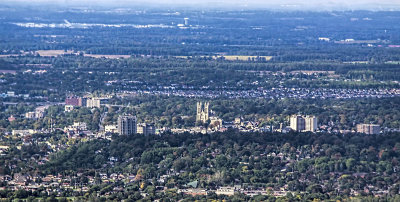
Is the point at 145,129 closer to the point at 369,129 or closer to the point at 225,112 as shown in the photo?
the point at 225,112

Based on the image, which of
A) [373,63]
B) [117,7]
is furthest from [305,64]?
[117,7]

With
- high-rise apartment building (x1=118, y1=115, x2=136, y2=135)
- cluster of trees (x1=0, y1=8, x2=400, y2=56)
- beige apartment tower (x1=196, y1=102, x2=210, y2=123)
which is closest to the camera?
high-rise apartment building (x1=118, y1=115, x2=136, y2=135)

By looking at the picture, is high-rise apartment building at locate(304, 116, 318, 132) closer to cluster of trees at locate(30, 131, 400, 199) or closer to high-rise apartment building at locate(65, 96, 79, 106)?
cluster of trees at locate(30, 131, 400, 199)

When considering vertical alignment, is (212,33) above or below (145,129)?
below

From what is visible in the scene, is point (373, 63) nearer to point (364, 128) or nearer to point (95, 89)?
point (95, 89)

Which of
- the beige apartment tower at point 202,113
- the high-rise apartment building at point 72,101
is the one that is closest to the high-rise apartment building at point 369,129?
the beige apartment tower at point 202,113

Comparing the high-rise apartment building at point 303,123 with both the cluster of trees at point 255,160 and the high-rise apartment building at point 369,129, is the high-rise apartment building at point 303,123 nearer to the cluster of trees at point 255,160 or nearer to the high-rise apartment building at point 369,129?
the high-rise apartment building at point 369,129

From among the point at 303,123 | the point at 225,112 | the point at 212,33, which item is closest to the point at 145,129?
the point at 303,123

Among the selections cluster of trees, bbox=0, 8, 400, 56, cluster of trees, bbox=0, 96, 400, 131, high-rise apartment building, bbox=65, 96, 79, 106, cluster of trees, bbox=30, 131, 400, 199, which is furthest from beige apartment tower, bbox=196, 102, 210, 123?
cluster of trees, bbox=0, 8, 400, 56
